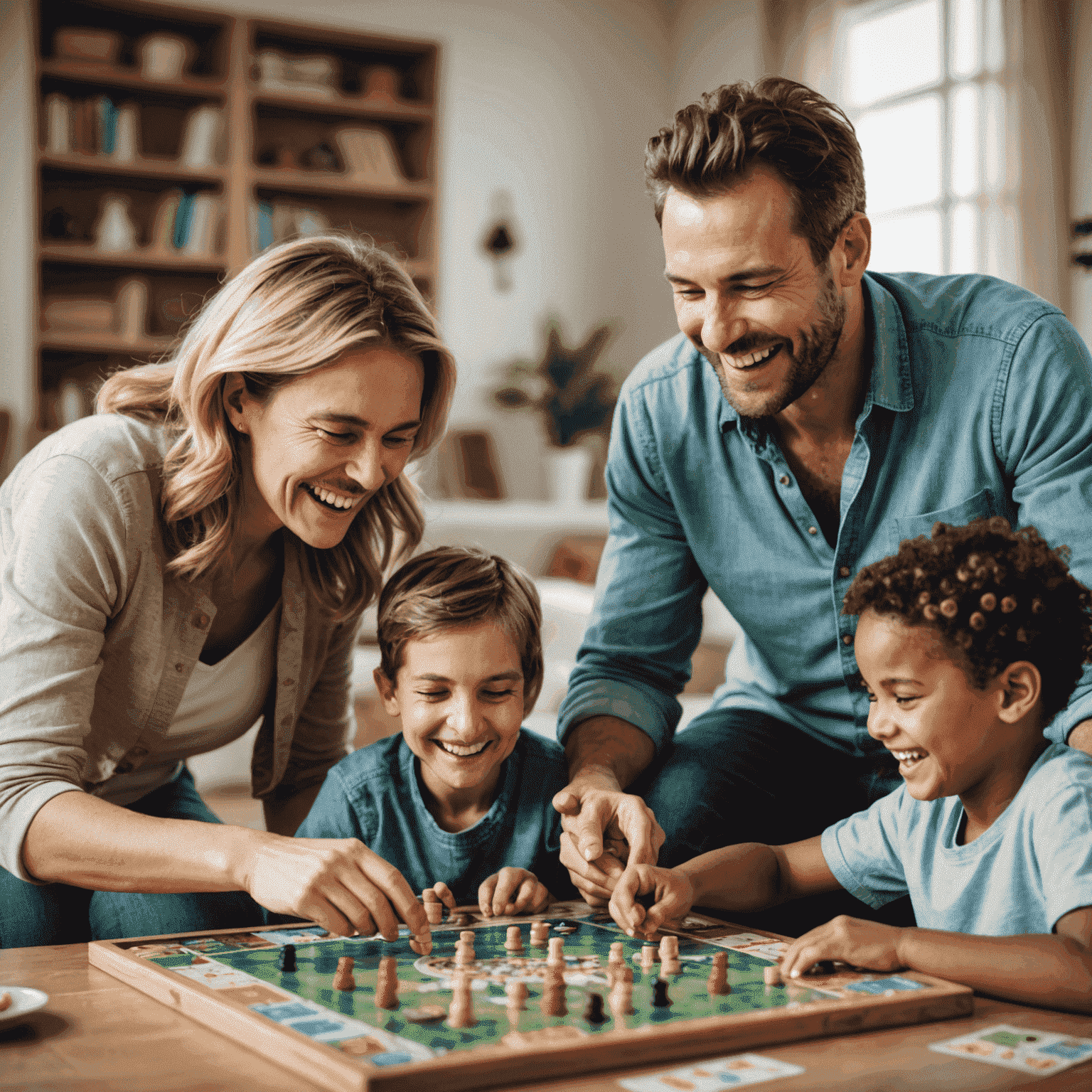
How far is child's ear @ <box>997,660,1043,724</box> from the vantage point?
1.30 meters

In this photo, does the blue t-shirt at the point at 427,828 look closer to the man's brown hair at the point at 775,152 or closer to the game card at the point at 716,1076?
the game card at the point at 716,1076

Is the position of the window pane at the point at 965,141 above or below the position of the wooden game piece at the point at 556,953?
above

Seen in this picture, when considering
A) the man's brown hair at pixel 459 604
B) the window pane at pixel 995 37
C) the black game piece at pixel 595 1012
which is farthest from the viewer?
the window pane at pixel 995 37

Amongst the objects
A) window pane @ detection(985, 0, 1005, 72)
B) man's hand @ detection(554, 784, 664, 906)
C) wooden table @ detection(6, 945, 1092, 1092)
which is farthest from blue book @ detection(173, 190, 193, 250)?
wooden table @ detection(6, 945, 1092, 1092)

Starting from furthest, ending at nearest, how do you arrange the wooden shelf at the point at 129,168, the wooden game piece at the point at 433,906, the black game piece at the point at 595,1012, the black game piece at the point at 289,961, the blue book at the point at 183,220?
the blue book at the point at 183,220
the wooden shelf at the point at 129,168
the wooden game piece at the point at 433,906
the black game piece at the point at 289,961
the black game piece at the point at 595,1012

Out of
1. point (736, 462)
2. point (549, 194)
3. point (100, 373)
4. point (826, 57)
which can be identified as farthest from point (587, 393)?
point (736, 462)

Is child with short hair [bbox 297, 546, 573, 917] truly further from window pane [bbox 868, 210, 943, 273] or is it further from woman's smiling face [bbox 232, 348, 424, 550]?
window pane [bbox 868, 210, 943, 273]

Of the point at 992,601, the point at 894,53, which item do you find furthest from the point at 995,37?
the point at 992,601

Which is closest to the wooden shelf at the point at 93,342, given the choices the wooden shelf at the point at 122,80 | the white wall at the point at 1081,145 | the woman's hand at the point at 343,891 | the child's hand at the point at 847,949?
the wooden shelf at the point at 122,80

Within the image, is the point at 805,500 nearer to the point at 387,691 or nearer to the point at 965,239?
the point at 387,691

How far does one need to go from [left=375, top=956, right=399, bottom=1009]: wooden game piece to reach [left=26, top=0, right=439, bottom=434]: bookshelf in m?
4.10

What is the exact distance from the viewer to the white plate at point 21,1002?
105cm

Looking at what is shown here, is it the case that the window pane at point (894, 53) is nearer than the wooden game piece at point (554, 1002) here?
No

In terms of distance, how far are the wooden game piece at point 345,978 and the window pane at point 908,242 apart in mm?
4175
